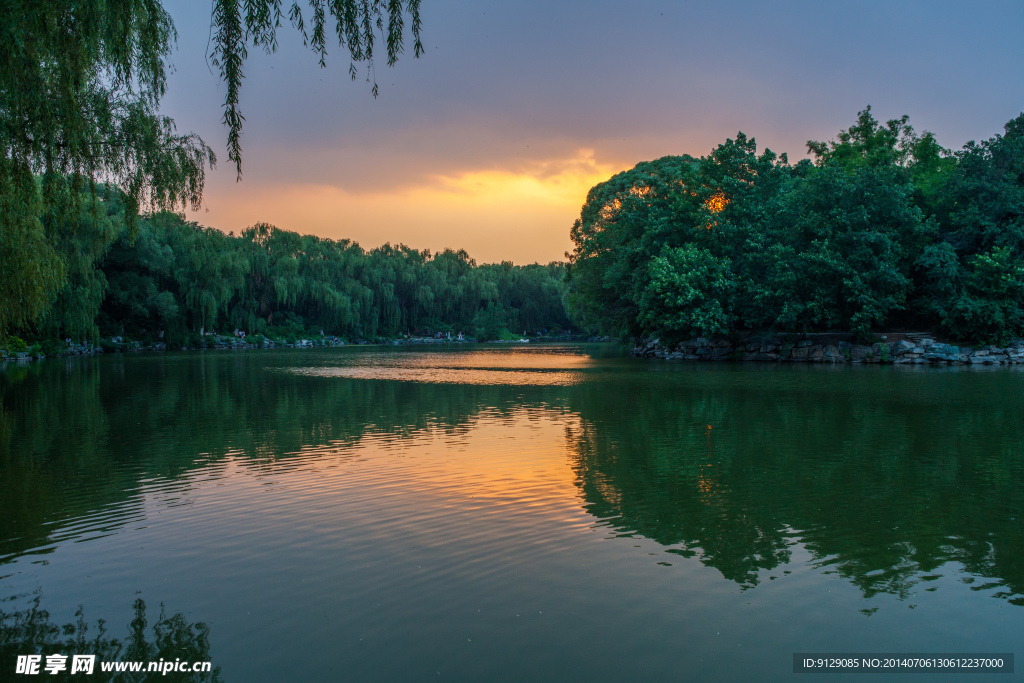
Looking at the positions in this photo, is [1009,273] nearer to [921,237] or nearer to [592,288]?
[921,237]

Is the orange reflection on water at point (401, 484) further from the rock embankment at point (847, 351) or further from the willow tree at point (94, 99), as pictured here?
the rock embankment at point (847, 351)

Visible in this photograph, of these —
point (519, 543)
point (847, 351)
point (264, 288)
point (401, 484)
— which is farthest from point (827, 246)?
point (264, 288)

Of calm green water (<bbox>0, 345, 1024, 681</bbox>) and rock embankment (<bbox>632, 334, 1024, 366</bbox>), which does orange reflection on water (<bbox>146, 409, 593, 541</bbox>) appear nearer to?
calm green water (<bbox>0, 345, 1024, 681</bbox>)

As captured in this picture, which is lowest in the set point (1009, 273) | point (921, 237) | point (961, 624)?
point (961, 624)

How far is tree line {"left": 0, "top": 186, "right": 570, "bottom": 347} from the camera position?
3862 centimetres

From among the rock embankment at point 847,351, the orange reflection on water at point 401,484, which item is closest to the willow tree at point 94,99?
the orange reflection on water at point 401,484

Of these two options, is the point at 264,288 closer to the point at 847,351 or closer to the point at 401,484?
the point at 847,351

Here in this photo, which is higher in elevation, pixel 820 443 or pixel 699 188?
pixel 699 188

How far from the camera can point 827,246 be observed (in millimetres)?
30344

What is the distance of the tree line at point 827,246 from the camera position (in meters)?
29.2

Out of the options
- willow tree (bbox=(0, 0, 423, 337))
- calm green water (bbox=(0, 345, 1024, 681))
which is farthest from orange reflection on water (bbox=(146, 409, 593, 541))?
willow tree (bbox=(0, 0, 423, 337))

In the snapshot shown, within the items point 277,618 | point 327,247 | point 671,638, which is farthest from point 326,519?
point 327,247

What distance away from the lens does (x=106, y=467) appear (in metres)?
8.93

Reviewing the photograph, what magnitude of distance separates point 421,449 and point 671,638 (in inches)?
259
